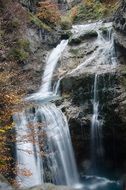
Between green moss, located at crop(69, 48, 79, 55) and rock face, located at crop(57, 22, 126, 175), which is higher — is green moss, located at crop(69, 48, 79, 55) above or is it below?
above

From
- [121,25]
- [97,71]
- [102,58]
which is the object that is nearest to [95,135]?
[97,71]

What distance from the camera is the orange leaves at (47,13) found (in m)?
23.9

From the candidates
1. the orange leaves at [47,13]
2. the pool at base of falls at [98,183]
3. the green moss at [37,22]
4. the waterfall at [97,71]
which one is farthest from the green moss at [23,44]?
the pool at base of falls at [98,183]

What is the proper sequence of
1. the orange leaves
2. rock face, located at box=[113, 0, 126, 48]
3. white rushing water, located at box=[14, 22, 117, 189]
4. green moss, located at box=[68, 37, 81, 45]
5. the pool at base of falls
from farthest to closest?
the orange leaves < green moss, located at box=[68, 37, 81, 45] < rock face, located at box=[113, 0, 126, 48] < the pool at base of falls < white rushing water, located at box=[14, 22, 117, 189]

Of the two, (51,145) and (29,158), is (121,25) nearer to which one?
(51,145)

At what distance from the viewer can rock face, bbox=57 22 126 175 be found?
1579cm

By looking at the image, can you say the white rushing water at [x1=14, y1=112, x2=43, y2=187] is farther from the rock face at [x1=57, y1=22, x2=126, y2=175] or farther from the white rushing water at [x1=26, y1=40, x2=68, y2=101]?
the white rushing water at [x1=26, y1=40, x2=68, y2=101]

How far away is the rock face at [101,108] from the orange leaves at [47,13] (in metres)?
8.02

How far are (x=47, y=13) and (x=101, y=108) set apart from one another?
11.1 m

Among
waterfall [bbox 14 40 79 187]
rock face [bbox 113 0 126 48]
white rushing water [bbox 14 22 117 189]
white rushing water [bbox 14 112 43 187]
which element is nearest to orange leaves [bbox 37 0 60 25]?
rock face [bbox 113 0 126 48]

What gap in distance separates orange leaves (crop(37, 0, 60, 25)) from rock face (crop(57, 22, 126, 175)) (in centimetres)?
802

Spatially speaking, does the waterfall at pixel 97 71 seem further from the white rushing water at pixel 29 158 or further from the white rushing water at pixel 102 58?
the white rushing water at pixel 29 158

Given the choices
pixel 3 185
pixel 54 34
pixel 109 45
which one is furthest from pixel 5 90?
pixel 54 34

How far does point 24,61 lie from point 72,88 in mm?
3901
